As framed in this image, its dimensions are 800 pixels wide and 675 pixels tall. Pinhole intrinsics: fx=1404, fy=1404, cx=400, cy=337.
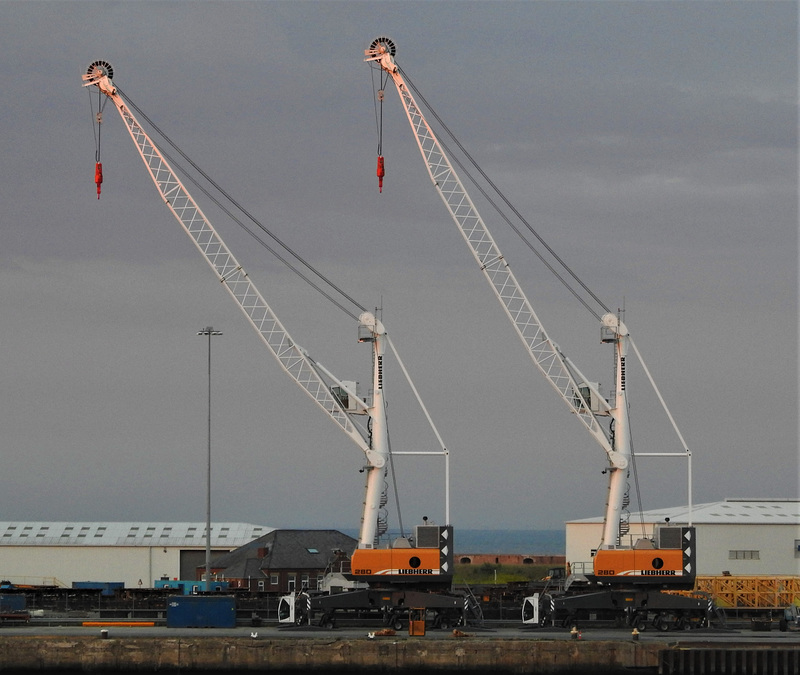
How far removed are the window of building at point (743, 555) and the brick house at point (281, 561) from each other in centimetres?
2971

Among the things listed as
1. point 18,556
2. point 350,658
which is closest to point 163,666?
point 350,658

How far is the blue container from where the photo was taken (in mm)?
71562

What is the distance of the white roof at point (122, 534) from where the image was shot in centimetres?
13112

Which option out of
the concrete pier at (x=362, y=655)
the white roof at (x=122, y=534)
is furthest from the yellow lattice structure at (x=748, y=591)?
the white roof at (x=122, y=534)

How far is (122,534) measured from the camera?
133m

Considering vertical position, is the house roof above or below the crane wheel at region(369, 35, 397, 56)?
below

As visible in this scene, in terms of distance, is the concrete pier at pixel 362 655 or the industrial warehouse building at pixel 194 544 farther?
the industrial warehouse building at pixel 194 544

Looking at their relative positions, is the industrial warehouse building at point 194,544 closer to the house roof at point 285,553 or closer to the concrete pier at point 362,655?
the house roof at point 285,553

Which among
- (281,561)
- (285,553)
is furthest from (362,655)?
(285,553)

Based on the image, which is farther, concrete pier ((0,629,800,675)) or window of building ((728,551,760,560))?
window of building ((728,551,760,560))

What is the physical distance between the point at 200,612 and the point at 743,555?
48061mm

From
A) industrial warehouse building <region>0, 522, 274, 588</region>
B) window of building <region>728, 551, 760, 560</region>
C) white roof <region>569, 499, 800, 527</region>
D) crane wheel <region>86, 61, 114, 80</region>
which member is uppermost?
crane wheel <region>86, 61, 114, 80</region>

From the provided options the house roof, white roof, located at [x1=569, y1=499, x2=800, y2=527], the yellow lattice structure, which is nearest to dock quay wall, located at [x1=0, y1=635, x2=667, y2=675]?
the yellow lattice structure

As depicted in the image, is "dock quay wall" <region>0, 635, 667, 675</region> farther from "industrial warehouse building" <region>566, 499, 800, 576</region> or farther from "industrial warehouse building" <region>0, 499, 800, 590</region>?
"industrial warehouse building" <region>0, 499, 800, 590</region>
